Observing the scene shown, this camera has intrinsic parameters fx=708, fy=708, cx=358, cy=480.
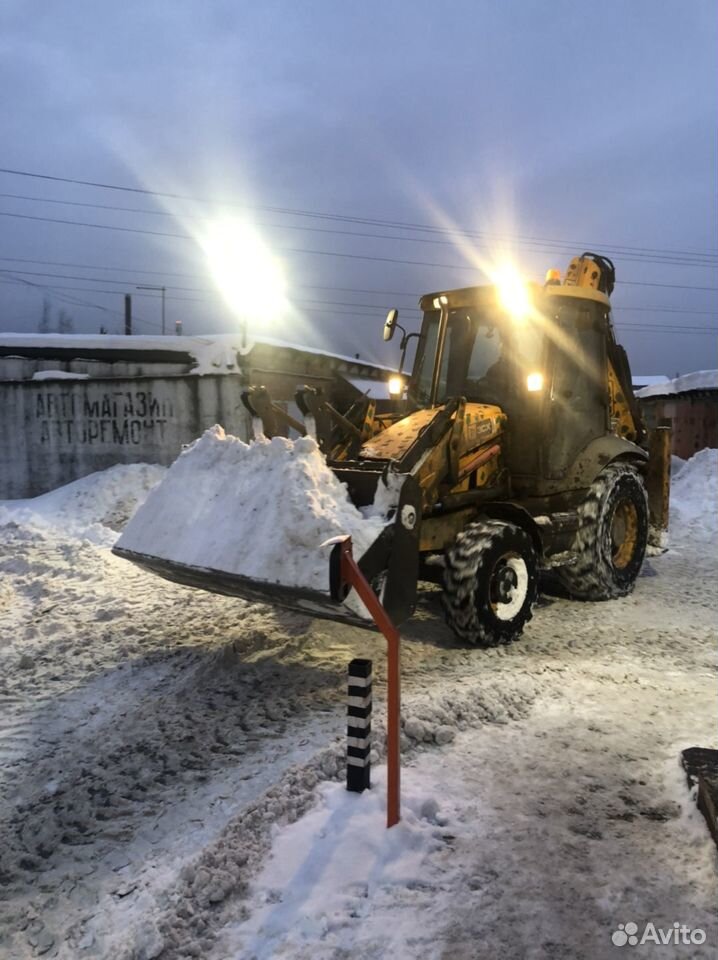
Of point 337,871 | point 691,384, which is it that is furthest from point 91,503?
point 691,384

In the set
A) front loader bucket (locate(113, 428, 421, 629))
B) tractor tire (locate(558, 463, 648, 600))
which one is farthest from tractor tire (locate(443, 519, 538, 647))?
tractor tire (locate(558, 463, 648, 600))

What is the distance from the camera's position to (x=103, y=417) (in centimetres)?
1627

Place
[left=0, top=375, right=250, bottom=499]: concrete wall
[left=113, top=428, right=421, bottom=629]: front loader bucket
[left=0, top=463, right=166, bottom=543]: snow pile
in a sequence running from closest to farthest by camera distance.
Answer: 1. [left=113, top=428, right=421, bottom=629]: front loader bucket
2. [left=0, top=463, right=166, bottom=543]: snow pile
3. [left=0, top=375, right=250, bottom=499]: concrete wall

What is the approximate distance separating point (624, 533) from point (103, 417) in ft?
40.0

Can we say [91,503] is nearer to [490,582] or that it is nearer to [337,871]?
[490,582]

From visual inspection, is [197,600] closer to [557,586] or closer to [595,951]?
[557,586]

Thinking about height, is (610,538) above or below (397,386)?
below

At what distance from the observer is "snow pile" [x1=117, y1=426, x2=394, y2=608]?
4761 mm

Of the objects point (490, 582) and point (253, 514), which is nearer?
point (253, 514)

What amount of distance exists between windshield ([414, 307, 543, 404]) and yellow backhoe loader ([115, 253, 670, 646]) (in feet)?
0.04

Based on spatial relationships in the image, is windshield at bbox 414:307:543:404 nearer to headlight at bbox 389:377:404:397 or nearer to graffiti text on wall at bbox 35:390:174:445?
headlight at bbox 389:377:404:397

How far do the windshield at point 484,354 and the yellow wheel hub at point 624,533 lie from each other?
2.19 meters

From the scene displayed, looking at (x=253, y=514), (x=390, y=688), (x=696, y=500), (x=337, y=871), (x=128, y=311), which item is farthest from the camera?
(x=128, y=311)

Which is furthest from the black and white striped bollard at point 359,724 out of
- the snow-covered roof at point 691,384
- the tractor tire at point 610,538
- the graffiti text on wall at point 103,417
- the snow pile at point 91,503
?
the snow-covered roof at point 691,384
